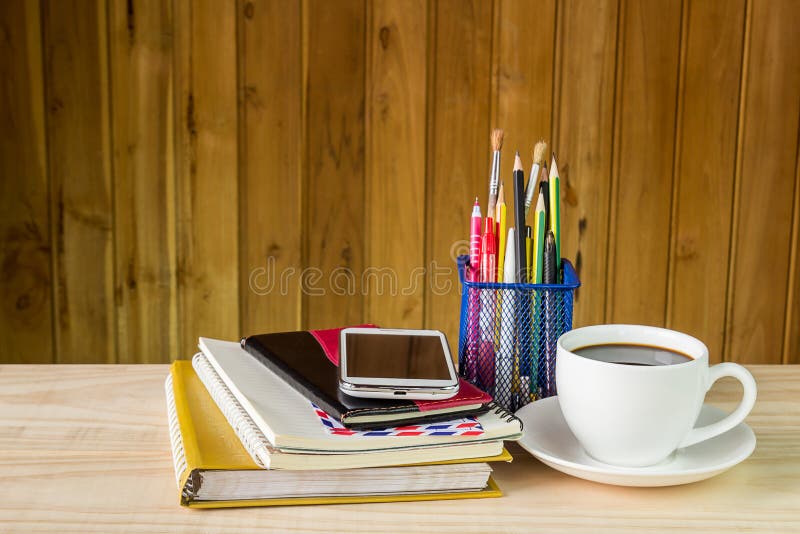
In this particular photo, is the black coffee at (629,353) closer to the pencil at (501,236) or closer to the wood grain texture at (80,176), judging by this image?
the pencil at (501,236)

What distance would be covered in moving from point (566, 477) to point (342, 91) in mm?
1187

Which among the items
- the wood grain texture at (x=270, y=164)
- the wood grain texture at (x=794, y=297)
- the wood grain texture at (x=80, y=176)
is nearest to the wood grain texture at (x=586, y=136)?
the wood grain texture at (x=794, y=297)

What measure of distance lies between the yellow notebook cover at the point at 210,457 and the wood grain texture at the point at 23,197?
1092 millimetres

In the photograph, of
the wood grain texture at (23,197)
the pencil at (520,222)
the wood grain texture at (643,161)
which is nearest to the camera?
the pencil at (520,222)

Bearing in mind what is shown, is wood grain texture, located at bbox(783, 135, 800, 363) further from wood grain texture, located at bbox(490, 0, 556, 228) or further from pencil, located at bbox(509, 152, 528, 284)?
pencil, located at bbox(509, 152, 528, 284)

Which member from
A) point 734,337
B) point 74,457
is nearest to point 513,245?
point 74,457

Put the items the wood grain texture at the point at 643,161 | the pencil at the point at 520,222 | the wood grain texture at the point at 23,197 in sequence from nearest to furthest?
1. the pencil at the point at 520,222
2. the wood grain texture at the point at 23,197
3. the wood grain texture at the point at 643,161

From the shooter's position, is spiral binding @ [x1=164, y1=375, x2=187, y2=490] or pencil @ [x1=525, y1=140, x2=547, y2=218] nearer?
spiral binding @ [x1=164, y1=375, x2=187, y2=490]

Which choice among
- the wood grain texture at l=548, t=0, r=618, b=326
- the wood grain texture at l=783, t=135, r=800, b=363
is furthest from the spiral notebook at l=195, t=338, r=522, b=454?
the wood grain texture at l=783, t=135, r=800, b=363

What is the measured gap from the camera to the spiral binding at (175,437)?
619 millimetres

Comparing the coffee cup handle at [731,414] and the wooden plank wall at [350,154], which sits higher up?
the wooden plank wall at [350,154]

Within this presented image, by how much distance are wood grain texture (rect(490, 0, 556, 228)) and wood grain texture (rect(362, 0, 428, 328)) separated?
147 mm

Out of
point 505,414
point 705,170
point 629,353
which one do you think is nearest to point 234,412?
point 505,414

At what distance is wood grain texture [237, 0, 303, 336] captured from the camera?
1682mm
